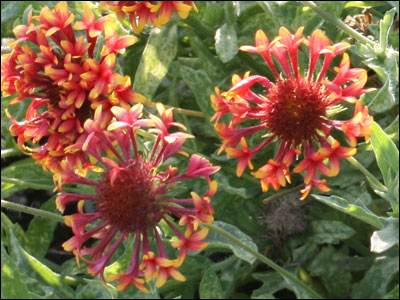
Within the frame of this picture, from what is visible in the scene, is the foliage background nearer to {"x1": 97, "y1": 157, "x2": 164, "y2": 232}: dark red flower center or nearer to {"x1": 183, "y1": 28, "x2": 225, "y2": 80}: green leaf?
{"x1": 183, "y1": 28, "x2": 225, "y2": 80}: green leaf

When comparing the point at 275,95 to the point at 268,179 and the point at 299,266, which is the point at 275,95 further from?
the point at 299,266

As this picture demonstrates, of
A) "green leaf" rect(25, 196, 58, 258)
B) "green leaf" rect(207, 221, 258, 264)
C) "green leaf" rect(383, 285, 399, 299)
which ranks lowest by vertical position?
"green leaf" rect(25, 196, 58, 258)

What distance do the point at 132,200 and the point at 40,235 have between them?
2.56 feet

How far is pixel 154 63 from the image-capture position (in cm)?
160

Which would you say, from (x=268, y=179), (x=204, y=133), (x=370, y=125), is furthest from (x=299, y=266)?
(x=370, y=125)

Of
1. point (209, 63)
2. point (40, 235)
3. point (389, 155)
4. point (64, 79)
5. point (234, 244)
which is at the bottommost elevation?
point (40, 235)

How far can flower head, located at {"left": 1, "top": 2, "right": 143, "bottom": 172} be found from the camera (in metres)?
1.24

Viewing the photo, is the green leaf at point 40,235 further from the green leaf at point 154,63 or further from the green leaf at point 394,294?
the green leaf at point 394,294

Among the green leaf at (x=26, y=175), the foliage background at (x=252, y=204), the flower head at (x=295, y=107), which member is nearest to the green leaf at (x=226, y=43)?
the foliage background at (x=252, y=204)

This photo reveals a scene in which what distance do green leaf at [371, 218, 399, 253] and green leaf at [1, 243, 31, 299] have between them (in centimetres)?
56

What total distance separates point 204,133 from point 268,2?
355 millimetres

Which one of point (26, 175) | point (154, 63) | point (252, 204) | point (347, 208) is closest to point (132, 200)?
point (347, 208)

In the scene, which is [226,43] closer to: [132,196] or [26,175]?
A: [132,196]

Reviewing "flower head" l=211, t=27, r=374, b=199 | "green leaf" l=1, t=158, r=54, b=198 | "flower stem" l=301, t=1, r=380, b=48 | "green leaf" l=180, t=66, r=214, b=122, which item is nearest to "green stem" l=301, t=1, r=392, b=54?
"flower stem" l=301, t=1, r=380, b=48
